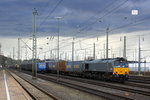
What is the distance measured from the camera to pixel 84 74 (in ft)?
169

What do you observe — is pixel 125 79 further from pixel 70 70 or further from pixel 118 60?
pixel 70 70

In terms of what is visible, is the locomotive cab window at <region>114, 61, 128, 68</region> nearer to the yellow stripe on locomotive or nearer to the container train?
the container train

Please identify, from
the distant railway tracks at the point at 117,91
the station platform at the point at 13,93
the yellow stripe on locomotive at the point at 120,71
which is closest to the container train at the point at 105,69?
the yellow stripe on locomotive at the point at 120,71

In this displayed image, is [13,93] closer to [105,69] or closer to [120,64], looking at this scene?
[120,64]

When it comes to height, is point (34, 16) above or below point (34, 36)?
above

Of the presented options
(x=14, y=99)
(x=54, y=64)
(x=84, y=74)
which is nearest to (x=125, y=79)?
(x=84, y=74)

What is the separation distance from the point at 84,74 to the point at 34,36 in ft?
40.4

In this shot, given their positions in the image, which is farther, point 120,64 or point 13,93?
point 120,64

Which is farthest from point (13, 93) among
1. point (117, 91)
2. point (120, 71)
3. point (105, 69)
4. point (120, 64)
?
point (105, 69)

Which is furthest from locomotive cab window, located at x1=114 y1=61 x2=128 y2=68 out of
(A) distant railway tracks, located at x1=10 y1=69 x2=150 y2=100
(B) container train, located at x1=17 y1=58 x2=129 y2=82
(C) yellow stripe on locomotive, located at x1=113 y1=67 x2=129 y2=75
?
→ (A) distant railway tracks, located at x1=10 y1=69 x2=150 y2=100

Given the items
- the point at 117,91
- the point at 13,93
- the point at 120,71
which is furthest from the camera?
the point at 120,71

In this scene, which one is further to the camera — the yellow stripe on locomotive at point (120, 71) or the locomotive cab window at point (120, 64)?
the locomotive cab window at point (120, 64)

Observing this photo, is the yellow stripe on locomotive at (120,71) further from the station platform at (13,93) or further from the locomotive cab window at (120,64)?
the station platform at (13,93)

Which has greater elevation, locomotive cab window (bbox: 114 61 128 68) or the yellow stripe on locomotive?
A: locomotive cab window (bbox: 114 61 128 68)
